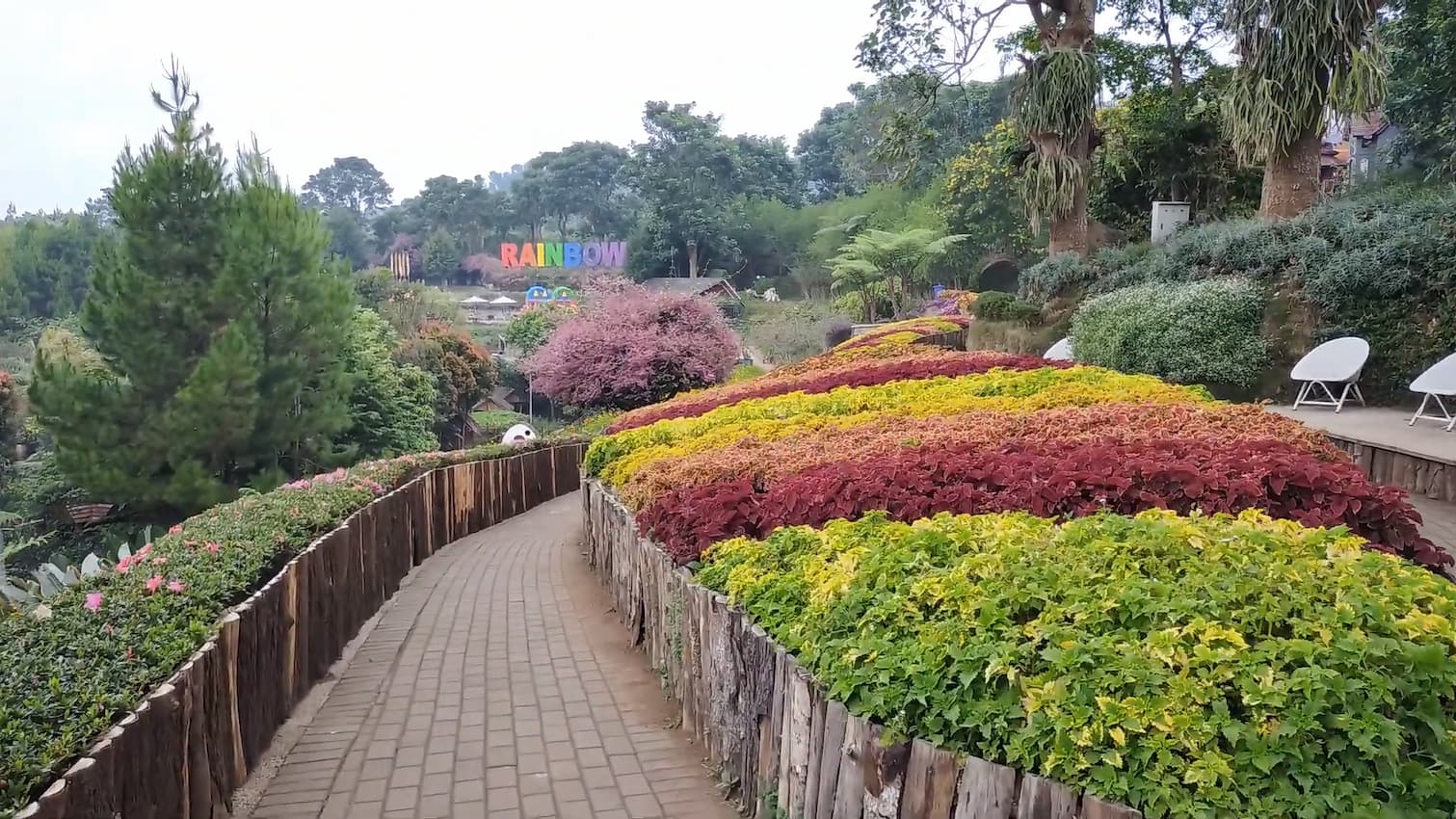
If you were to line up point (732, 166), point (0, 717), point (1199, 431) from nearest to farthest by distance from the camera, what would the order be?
1. point (0, 717)
2. point (1199, 431)
3. point (732, 166)

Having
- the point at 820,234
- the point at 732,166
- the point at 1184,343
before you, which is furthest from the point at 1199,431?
the point at 732,166

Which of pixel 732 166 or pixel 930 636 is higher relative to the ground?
pixel 732 166

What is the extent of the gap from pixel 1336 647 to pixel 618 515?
5.27 m

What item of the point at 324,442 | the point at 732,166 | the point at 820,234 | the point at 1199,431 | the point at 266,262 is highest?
the point at 732,166

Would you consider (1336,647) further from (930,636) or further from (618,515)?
(618,515)

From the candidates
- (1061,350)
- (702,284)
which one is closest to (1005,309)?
(1061,350)

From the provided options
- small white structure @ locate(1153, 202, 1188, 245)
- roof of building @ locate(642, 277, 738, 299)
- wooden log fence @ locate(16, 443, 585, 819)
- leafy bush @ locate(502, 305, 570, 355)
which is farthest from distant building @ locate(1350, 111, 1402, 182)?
leafy bush @ locate(502, 305, 570, 355)

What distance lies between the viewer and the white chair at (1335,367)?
37.5 ft

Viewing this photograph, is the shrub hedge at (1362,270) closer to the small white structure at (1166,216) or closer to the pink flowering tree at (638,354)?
the small white structure at (1166,216)

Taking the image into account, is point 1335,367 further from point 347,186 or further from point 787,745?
point 347,186

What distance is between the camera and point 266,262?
64.5ft

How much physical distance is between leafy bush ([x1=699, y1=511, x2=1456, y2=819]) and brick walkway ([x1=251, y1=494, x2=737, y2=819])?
3.94 feet

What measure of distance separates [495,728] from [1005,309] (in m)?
15.6

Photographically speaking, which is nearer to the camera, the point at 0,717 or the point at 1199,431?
the point at 0,717
